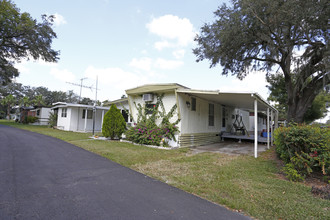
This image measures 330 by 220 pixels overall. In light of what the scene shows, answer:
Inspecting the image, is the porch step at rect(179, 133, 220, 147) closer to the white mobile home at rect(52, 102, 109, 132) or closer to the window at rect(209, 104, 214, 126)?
the window at rect(209, 104, 214, 126)

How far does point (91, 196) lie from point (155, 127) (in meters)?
5.78

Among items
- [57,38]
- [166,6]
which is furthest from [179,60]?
[57,38]

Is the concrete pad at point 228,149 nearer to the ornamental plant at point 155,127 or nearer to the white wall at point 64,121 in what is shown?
the ornamental plant at point 155,127

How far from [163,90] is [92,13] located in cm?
710

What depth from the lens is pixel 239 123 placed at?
14.5 metres

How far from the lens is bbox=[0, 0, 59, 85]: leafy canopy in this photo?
15.2m

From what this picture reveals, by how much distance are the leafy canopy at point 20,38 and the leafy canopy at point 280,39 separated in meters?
16.2

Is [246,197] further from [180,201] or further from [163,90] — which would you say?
[163,90]

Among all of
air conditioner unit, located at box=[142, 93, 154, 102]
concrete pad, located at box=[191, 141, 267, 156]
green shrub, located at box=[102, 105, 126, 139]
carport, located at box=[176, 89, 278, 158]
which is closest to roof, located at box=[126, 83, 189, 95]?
air conditioner unit, located at box=[142, 93, 154, 102]

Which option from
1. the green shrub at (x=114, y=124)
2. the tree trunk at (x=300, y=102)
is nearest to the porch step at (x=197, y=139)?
the green shrub at (x=114, y=124)

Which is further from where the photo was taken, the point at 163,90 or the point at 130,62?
the point at 130,62

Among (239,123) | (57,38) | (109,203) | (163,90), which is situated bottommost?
(109,203)

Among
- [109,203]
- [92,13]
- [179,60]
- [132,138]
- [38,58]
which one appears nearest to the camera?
[109,203]

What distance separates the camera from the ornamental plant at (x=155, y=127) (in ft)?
27.0
